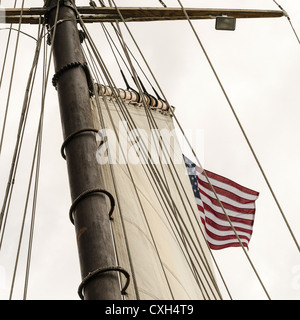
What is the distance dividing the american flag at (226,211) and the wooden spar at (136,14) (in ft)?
6.80

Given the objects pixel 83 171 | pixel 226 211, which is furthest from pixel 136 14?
pixel 83 171

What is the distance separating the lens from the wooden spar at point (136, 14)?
7.35 meters

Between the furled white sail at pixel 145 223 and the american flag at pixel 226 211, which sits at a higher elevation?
the american flag at pixel 226 211

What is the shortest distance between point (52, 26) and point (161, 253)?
2444mm

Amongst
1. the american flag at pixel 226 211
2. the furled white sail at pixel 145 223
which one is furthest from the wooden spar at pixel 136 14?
the american flag at pixel 226 211

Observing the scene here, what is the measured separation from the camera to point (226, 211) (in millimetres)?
8578

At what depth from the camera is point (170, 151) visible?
354 inches

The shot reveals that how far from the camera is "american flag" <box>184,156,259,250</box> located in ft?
28.0

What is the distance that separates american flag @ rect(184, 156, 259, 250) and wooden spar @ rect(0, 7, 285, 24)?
207 centimetres

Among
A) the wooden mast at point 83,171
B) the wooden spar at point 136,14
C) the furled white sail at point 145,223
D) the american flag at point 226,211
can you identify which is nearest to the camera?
the wooden mast at point 83,171

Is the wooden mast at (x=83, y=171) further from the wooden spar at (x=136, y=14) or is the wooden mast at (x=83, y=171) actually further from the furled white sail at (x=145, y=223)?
the wooden spar at (x=136, y=14)

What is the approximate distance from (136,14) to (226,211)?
2689mm
